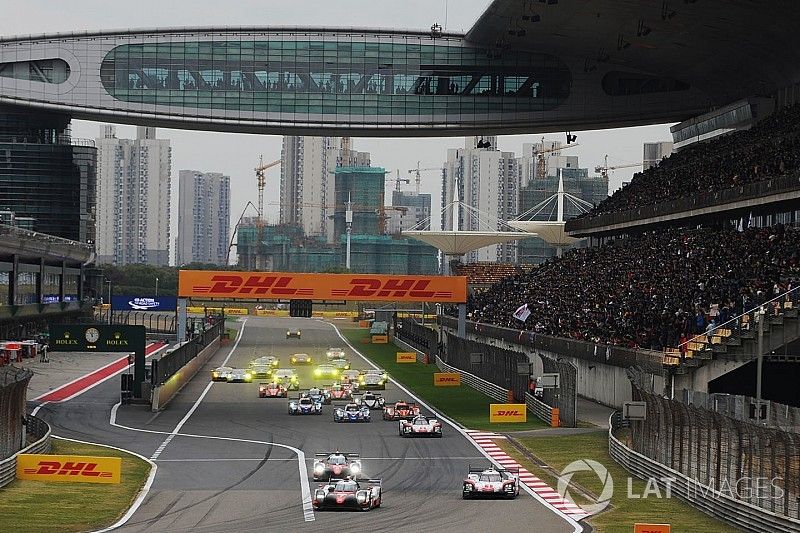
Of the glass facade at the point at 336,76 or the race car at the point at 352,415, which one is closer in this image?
the race car at the point at 352,415

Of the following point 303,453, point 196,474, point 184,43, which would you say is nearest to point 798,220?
point 303,453

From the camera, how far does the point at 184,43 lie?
310 ft

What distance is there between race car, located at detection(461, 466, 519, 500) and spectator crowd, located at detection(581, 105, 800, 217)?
29.3 metres

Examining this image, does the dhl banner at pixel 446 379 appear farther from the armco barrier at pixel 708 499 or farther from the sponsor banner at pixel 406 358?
the armco barrier at pixel 708 499

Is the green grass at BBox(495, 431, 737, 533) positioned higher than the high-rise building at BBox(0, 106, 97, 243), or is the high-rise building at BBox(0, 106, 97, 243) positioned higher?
the high-rise building at BBox(0, 106, 97, 243)

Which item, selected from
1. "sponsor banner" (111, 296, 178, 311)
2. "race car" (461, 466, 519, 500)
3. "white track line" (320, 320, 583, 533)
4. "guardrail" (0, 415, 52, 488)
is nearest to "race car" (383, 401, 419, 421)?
"white track line" (320, 320, 583, 533)

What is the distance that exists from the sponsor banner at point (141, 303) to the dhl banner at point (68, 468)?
5499 centimetres

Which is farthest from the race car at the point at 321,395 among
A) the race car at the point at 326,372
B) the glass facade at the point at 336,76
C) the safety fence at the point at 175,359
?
the glass facade at the point at 336,76

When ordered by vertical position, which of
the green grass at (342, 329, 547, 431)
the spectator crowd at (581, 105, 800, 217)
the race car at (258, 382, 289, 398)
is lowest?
the green grass at (342, 329, 547, 431)

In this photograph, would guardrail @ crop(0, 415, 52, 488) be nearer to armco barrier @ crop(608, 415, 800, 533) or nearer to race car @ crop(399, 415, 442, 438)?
race car @ crop(399, 415, 442, 438)

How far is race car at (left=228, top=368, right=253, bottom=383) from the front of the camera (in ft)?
251

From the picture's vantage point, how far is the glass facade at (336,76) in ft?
308

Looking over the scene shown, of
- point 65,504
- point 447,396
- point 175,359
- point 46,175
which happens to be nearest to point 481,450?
point 65,504

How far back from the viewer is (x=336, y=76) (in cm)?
9469
